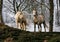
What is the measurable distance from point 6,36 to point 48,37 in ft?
3.91

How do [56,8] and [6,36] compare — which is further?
[56,8]

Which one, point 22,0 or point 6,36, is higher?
point 22,0

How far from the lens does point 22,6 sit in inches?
597

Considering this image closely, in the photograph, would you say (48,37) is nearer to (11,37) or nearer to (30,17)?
(11,37)

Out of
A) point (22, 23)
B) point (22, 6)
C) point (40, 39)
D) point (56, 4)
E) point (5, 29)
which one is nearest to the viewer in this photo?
point (40, 39)

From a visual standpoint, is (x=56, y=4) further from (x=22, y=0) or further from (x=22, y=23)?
(x=22, y=23)

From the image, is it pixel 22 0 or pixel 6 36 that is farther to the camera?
pixel 22 0

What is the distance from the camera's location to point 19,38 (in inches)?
247

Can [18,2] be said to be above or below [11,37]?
above

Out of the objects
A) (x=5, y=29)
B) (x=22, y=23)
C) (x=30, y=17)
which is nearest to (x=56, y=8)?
(x=30, y=17)

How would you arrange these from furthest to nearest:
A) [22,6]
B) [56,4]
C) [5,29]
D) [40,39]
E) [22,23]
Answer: [56,4] < [22,6] < [22,23] < [5,29] < [40,39]

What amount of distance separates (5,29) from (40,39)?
1.38 m

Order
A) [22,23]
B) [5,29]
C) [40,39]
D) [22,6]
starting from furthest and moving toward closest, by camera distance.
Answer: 1. [22,6]
2. [22,23]
3. [5,29]
4. [40,39]

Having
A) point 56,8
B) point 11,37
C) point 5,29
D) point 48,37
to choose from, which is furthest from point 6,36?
point 56,8
